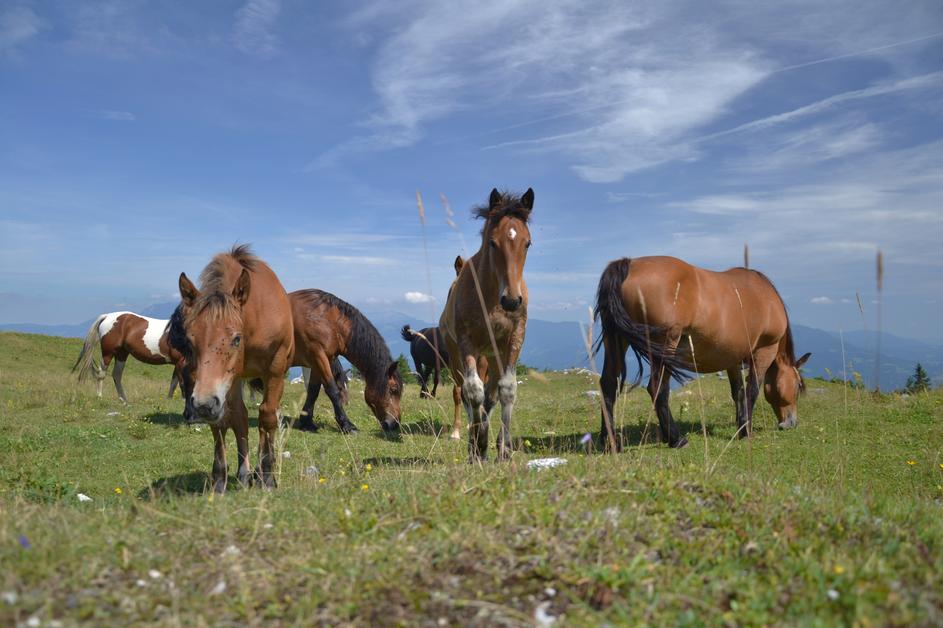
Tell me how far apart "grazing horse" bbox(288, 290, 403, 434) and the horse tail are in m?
7.88

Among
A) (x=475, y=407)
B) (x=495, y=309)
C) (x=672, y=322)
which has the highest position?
(x=495, y=309)

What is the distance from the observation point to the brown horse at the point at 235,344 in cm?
582

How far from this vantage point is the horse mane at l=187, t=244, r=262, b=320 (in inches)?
236

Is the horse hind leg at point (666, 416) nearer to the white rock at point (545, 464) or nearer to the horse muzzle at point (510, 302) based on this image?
the horse muzzle at point (510, 302)

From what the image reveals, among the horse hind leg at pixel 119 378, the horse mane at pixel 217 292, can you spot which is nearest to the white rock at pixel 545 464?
the horse mane at pixel 217 292

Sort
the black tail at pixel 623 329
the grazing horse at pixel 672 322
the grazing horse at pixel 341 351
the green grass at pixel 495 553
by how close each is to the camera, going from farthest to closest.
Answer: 1. the grazing horse at pixel 341 351
2. the grazing horse at pixel 672 322
3. the black tail at pixel 623 329
4. the green grass at pixel 495 553

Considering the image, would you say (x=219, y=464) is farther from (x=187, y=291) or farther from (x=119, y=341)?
(x=119, y=341)

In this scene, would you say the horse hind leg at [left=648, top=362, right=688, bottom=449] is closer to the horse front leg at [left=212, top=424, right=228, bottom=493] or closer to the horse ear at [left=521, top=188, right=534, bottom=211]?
the horse ear at [left=521, top=188, right=534, bottom=211]

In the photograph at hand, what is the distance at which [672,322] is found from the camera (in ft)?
30.0

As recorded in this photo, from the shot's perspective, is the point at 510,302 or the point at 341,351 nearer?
the point at 510,302

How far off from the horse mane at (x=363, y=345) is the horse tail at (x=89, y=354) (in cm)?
805

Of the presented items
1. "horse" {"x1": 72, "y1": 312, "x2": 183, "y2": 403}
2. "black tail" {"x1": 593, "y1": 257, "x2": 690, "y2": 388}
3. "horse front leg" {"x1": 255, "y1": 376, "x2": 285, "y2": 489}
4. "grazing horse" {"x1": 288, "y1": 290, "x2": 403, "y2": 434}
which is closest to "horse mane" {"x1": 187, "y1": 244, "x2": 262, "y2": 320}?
"horse front leg" {"x1": 255, "y1": 376, "x2": 285, "y2": 489}

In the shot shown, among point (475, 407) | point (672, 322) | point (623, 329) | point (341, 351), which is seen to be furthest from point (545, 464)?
point (341, 351)

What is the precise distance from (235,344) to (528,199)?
377 cm
